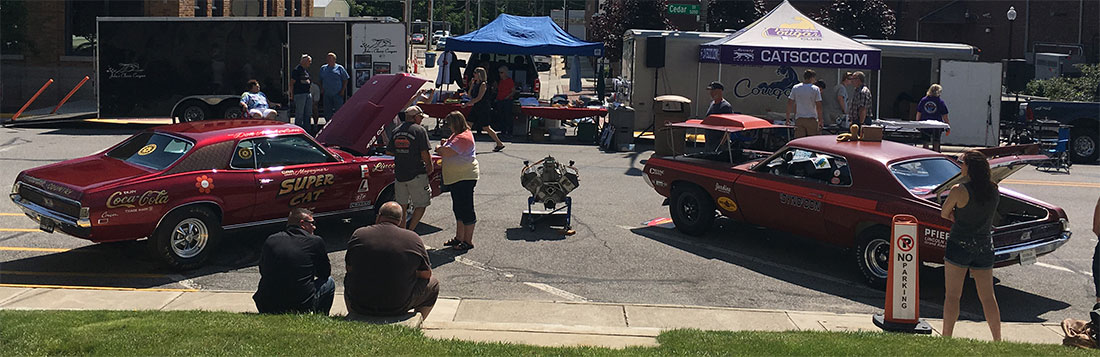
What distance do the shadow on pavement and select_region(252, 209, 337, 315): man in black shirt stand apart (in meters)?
4.93

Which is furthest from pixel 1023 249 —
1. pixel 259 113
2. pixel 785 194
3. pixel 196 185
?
pixel 259 113

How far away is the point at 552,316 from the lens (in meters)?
8.84

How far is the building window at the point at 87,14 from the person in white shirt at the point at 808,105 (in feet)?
69.4

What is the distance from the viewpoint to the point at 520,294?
31.9 ft

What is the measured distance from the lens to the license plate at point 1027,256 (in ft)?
30.4

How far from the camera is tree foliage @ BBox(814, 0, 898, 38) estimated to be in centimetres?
3756

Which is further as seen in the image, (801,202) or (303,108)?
(303,108)

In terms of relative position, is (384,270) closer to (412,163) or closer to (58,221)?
(412,163)

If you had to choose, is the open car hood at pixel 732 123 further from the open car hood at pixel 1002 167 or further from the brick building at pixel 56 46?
the brick building at pixel 56 46

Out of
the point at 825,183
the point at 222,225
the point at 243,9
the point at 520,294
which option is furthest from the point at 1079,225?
the point at 243,9

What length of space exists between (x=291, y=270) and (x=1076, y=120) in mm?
18771

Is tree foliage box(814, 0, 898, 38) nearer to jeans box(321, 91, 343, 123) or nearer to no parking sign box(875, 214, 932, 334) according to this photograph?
jeans box(321, 91, 343, 123)

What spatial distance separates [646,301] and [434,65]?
52.7 m

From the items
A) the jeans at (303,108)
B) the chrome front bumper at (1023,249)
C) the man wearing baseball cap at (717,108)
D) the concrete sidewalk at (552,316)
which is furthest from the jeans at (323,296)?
the jeans at (303,108)
